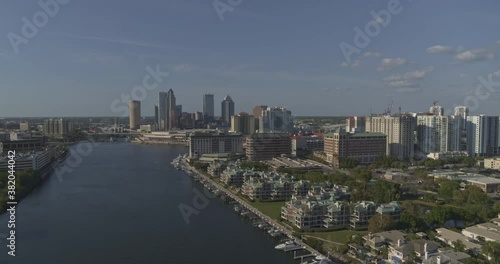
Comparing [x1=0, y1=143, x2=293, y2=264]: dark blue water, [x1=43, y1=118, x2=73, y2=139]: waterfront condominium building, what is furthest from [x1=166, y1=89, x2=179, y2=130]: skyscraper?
[x1=0, y1=143, x2=293, y2=264]: dark blue water

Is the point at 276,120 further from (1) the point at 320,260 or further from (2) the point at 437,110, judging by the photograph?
(1) the point at 320,260

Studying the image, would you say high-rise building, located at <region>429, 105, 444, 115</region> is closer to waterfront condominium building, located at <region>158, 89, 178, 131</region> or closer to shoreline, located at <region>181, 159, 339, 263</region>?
shoreline, located at <region>181, 159, 339, 263</region>

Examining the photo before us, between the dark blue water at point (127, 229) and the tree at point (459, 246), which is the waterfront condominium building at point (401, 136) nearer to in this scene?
the dark blue water at point (127, 229)

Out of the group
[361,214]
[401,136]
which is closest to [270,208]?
[361,214]

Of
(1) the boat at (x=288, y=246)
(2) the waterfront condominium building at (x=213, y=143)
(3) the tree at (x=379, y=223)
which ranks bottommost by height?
(1) the boat at (x=288, y=246)

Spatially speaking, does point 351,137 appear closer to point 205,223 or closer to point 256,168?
point 256,168

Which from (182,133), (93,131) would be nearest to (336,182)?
(182,133)

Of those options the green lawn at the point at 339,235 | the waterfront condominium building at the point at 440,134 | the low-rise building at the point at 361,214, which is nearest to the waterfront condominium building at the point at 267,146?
the waterfront condominium building at the point at 440,134
